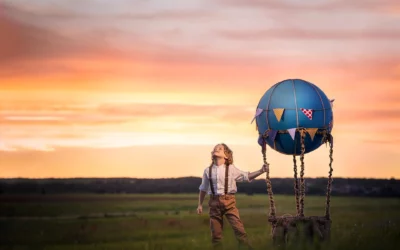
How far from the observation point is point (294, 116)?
1875 centimetres

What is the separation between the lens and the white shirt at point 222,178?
61.0 feet

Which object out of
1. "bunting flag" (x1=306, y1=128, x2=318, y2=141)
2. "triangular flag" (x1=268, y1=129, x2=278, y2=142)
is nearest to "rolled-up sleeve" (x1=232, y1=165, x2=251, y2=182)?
"triangular flag" (x1=268, y1=129, x2=278, y2=142)

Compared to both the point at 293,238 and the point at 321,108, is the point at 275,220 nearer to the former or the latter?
the point at 293,238

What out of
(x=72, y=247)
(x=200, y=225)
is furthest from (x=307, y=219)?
(x=200, y=225)

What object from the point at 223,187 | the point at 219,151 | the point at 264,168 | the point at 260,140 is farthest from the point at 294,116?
the point at 223,187

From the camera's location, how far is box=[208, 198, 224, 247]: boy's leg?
61.0ft

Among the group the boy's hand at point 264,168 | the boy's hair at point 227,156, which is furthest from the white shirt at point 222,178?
the boy's hand at point 264,168

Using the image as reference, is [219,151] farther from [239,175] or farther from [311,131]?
[311,131]

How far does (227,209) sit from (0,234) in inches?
595

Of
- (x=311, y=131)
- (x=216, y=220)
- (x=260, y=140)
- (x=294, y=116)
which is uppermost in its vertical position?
(x=294, y=116)

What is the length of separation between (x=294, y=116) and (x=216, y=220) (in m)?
2.91

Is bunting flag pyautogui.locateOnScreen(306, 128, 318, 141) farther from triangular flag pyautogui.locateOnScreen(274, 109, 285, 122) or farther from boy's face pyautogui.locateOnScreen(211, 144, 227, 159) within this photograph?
boy's face pyautogui.locateOnScreen(211, 144, 227, 159)

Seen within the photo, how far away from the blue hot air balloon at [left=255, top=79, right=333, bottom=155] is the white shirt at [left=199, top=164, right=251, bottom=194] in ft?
3.74

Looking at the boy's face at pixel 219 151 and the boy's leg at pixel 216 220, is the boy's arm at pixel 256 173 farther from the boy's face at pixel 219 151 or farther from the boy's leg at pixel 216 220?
the boy's leg at pixel 216 220
